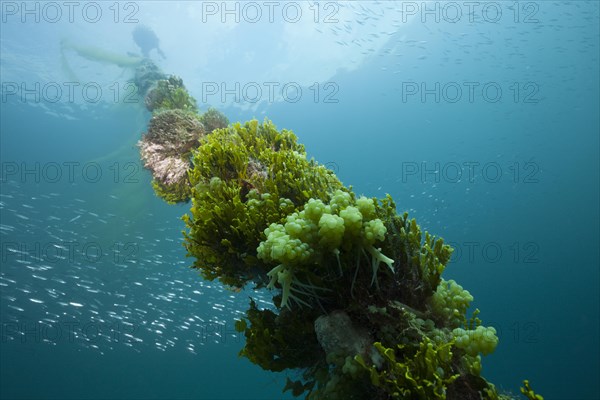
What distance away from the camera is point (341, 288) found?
3596mm

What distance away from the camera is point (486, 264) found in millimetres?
59000

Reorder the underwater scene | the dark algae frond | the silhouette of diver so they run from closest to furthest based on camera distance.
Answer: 1. the dark algae frond
2. the underwater scene
3. the silhouette of diver

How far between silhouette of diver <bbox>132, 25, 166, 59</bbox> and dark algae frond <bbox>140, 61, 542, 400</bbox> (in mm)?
22963

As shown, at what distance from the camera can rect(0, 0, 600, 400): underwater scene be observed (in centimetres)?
349

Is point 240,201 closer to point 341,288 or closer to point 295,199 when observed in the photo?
point 295,199

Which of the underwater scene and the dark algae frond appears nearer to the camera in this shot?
the dark algae frond

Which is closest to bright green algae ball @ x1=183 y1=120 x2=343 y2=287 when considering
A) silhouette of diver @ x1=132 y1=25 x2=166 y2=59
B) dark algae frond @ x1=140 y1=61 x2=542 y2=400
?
dark algae frond @ x1=140 y1=61 x2=542 y2=400

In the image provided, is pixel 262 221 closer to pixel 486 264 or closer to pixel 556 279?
pixel 486 264

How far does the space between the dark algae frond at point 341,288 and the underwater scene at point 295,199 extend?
1.0 inches

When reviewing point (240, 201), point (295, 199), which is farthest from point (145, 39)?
point (295, 199)

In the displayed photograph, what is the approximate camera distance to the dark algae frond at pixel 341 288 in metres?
2.91

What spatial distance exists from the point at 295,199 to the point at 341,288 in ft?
4.86

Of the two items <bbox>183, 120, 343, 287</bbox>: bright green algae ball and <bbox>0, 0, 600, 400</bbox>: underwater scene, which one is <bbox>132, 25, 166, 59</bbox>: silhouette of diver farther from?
<bbox>183, 120, 343, 287</bbox>: bright green algae ball

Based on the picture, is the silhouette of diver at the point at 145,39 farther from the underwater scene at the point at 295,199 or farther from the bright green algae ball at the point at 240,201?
the bright green algae ball at the point at 240,201
